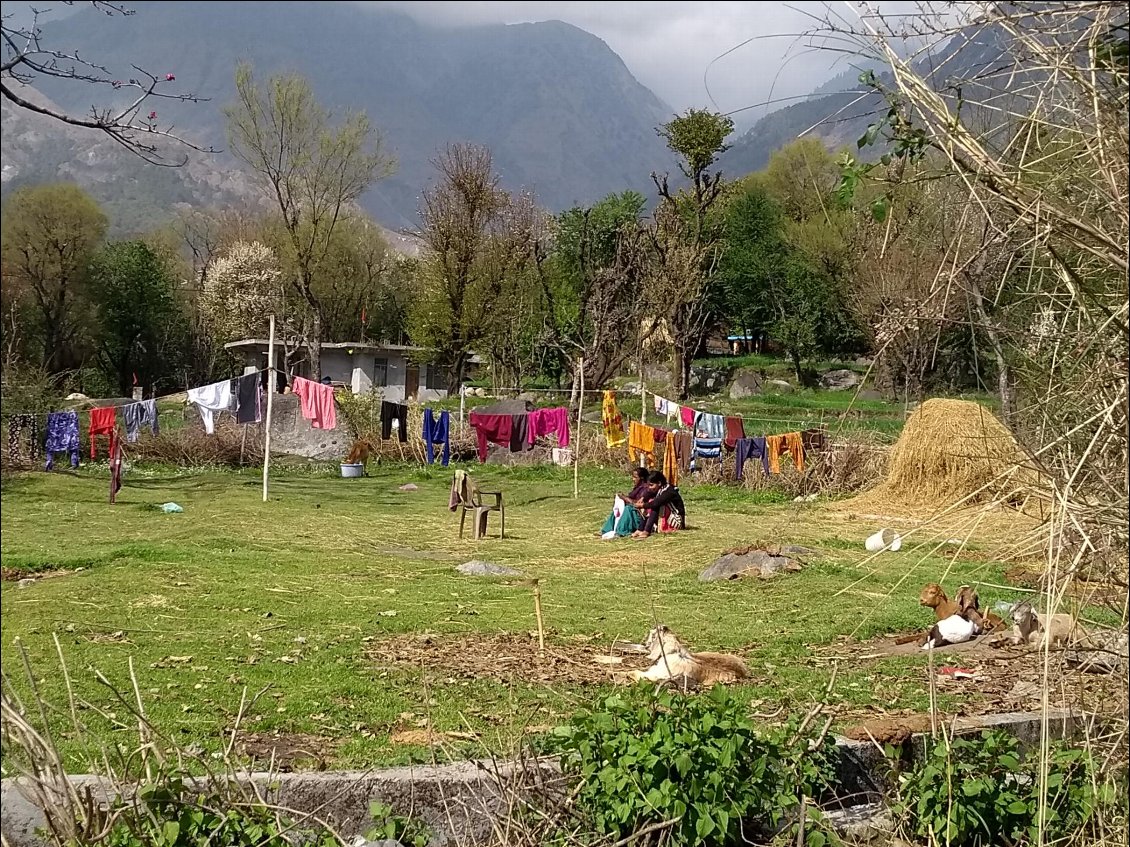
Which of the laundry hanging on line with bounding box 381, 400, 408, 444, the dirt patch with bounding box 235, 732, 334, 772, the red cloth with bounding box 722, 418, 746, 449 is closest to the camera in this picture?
the dirt patch with bounding box 235, 732, 334, 772

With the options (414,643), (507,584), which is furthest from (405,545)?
(414,643)

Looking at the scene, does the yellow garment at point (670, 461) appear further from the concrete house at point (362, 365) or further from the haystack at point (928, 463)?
the concrete house at point (362, 365)

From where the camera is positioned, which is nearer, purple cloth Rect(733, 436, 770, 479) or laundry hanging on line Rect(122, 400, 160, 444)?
purple cloth Rect(733, 436, 770, 479)

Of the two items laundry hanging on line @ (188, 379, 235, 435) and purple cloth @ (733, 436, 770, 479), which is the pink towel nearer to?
purple cloth @ (733, 436, 770, 479)

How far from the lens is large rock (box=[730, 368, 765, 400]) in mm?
31017

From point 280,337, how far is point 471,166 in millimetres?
11089

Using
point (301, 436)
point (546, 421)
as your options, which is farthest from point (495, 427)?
point (301, 436)

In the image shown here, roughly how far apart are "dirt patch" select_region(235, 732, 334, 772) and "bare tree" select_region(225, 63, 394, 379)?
16.6 m

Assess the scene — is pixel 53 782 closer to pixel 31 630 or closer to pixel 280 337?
pixel 31 630

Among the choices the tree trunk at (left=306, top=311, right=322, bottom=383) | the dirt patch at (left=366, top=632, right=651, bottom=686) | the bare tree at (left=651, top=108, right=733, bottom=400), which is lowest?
the dirt patch at (left=366, top=632, right=651, bottom=686)

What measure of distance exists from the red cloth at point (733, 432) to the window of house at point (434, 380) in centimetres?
2142

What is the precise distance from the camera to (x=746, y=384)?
1248 inches

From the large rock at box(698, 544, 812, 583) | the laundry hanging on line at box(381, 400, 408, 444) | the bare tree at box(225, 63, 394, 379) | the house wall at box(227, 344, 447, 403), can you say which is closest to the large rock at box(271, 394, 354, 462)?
the laundry hanging on line at box(381, 400, 408, 444)

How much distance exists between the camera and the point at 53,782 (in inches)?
112
